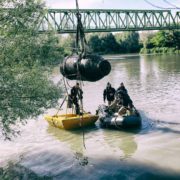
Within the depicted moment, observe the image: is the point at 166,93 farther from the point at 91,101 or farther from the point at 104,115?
the point at 104,115

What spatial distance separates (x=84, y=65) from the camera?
1291 cm

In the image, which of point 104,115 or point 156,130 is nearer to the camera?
point 156,130

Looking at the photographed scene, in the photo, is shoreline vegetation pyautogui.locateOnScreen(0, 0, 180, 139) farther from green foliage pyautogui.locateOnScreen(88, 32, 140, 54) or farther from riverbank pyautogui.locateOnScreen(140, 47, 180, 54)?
green foliage pyautogui.locateOnScreen(88, 32, 140, 54)

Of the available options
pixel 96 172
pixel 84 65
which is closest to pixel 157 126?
pixel 96 172

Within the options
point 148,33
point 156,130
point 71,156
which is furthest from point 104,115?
point 148,33

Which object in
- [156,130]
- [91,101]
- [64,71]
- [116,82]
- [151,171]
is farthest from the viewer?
[116,82]

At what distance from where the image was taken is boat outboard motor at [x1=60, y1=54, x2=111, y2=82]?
41.5 feet

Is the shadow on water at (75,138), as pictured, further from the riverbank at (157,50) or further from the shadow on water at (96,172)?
the riverbank at (157,50)

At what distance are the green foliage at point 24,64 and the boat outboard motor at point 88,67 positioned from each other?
3.93 metres

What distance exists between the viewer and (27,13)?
730 inches

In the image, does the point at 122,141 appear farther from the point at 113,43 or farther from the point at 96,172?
the point at 113,43

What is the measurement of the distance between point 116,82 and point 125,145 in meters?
29.3

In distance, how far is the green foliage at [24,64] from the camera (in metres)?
16.7

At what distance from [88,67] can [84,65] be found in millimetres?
144
